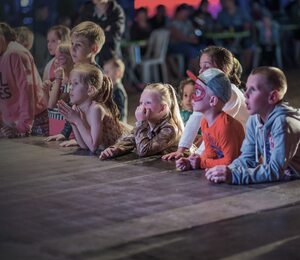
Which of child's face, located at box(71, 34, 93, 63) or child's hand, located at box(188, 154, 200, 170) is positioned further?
child's face, located at box(71, 34, 93, 63)

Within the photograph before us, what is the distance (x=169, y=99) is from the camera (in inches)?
231

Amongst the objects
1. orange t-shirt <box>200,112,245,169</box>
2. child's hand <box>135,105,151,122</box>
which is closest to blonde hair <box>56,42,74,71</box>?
child's hand <box>135,105,151,122</box>

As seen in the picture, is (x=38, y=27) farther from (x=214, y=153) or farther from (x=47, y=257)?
(x=47, y=257)

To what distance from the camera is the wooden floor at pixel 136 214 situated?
378 cm

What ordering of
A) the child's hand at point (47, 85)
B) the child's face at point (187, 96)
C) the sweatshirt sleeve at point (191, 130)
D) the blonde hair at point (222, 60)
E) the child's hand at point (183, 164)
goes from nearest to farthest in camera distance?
the child's hand at point (183, 164)
the sweatshirt sleeve at point (191, 130)
the blonde hair at point (222, 60)
the child's face at point (187, 96)
the child's hand at point (47, 85)

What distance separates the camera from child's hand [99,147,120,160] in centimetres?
595

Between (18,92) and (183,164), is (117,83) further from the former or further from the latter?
(183,164)

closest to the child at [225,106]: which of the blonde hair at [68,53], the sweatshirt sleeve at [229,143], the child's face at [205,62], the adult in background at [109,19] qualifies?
the child's face at [205,62]

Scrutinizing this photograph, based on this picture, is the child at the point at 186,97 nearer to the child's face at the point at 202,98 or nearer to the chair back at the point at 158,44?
the child's face at the point at 202,98

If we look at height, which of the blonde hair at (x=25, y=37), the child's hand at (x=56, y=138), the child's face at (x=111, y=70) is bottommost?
the child's hand at (x=56, y=138)

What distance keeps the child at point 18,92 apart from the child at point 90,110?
1.03 meters

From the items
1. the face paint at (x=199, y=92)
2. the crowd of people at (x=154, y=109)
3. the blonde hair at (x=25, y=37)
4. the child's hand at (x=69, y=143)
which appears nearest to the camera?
the crowd of people at (x=154, y=109)

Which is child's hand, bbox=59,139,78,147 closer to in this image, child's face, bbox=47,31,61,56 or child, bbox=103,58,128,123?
child's face, bbox=47,31,61,56

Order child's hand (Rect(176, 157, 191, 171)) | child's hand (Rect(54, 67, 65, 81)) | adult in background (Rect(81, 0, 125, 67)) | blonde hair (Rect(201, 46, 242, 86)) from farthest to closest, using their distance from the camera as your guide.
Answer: adult in background (Rect(81, 0, 125, 67)) < child's hand (Rect(54, 67, 65, 81)) < blonde hair (Rect(201, 46, 242, 86)) < child's hand (Rect(176, 157, 191, 171))
